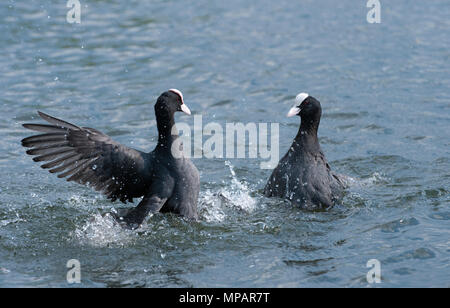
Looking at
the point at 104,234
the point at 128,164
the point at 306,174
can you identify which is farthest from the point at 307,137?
the point at 104,234

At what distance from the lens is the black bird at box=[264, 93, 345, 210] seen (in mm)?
6906

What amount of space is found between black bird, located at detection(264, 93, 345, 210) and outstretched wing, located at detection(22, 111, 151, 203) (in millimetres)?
1510

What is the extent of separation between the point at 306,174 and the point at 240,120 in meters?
2.73

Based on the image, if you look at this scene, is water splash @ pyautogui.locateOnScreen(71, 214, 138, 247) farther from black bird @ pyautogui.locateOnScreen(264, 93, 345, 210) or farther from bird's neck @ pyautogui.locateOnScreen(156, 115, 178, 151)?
black bird @ pyautogui.locateOnScreen(264, 93, 345, 210)

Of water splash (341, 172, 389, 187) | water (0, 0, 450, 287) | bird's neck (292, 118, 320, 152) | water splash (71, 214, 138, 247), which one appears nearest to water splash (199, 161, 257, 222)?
water (0, 0, 450, 287)

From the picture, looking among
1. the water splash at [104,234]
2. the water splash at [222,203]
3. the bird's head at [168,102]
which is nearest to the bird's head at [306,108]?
the water splash at [222,203]

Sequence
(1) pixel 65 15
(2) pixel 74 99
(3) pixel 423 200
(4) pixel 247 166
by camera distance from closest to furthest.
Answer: (3) pixel 423 200
(4) pixel 247 166
(2) pixel 74 99
(1) pixel 65 15

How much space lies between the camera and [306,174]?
6934 mm

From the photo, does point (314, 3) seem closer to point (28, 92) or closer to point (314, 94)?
point (314, 94)

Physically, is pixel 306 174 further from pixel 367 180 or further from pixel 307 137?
pixel 367 180

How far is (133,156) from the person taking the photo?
6.23 meters

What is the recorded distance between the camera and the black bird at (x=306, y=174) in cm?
691

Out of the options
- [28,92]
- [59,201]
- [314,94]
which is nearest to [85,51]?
[28,92]

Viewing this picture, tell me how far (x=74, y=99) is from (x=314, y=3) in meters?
5.39
